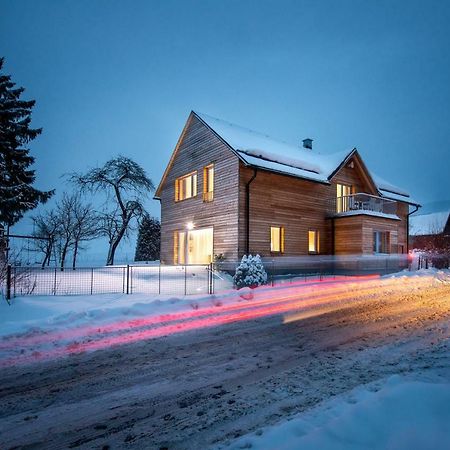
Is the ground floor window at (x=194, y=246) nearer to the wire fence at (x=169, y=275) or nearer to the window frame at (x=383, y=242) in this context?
the wire fence at (x=169, y=275)

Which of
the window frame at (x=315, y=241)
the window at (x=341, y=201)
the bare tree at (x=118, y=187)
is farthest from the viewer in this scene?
the bare tree at (x=118, y=187)

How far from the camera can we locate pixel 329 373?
185 inches

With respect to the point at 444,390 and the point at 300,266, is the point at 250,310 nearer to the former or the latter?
the point at 444,390

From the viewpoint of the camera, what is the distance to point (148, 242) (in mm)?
37969

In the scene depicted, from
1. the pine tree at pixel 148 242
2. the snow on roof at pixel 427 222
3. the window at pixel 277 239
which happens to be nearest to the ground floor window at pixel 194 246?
the window at pixel 277 239

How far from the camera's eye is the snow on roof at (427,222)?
49.0m

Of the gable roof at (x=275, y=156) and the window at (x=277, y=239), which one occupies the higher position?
the gable roof at (x=275, y=156)

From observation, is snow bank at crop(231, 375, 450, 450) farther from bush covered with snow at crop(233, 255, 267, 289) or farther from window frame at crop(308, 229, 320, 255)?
window frame at crop(308, 229, 320, 255)

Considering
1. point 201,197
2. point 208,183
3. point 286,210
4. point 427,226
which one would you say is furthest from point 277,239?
point 427,226

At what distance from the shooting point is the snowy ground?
10.4 ft

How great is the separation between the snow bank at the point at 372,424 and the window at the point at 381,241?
66.7 ft

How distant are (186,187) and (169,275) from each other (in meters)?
8.58

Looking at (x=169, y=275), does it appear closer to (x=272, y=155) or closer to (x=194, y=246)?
(x=194, y=246)

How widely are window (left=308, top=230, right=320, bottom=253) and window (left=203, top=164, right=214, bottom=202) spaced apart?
22.7 ft
